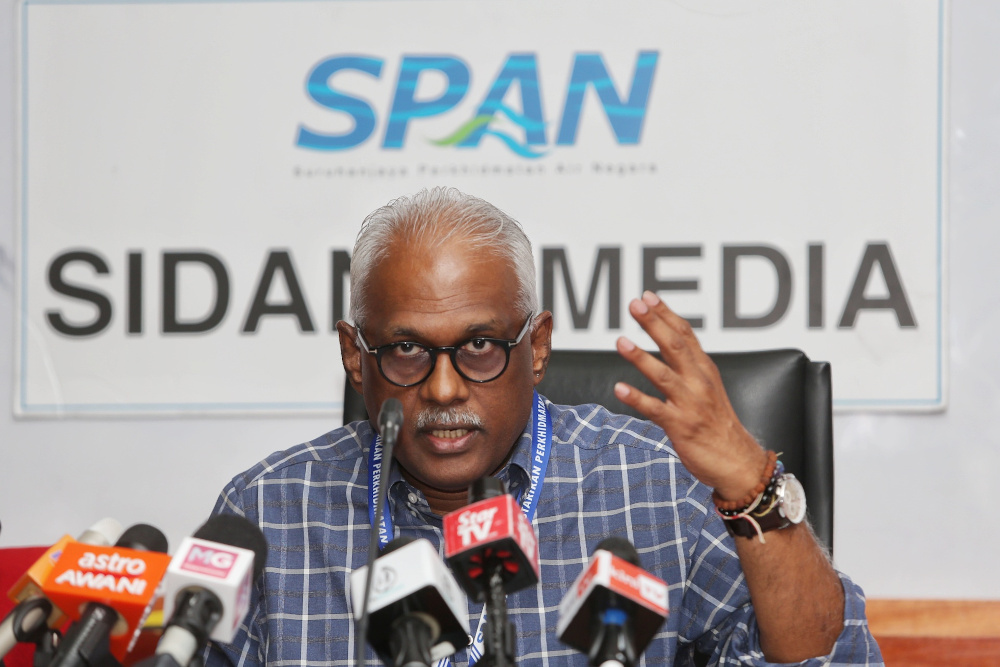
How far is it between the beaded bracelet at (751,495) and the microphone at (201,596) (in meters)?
0.58

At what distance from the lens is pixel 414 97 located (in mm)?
2656

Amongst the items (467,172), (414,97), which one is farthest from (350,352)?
(414,97)

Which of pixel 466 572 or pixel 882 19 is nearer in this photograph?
pixel 466 572

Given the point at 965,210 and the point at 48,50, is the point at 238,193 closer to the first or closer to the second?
the point at 48,50

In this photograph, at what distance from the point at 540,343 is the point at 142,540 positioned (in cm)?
86

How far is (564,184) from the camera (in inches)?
103

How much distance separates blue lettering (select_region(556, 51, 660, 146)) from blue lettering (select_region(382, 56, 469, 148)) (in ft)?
0.95

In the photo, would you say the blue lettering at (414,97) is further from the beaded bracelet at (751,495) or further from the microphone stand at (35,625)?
the microphone stand at (35,625)

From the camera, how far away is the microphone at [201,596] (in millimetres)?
841

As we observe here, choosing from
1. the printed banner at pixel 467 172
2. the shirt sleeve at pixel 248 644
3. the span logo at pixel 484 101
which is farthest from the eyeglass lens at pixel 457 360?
the span logo at pixel 484 101

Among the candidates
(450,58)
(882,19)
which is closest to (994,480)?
(882,19)

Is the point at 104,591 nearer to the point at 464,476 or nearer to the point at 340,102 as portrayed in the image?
the point at 464,476

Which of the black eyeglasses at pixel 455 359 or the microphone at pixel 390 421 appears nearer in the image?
the microphone at pixel 390 421

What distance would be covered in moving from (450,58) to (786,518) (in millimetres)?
1779
